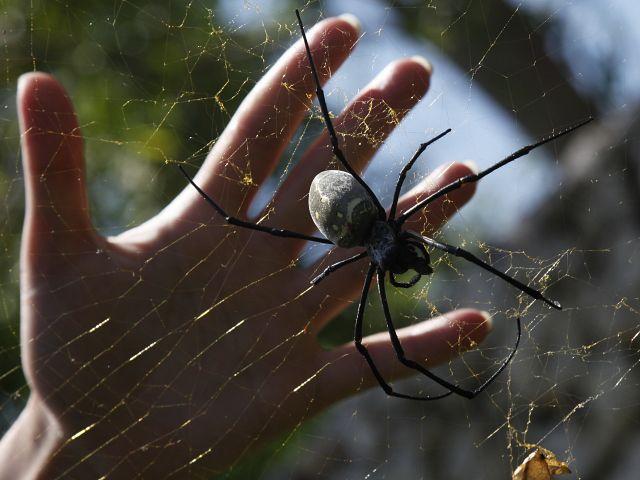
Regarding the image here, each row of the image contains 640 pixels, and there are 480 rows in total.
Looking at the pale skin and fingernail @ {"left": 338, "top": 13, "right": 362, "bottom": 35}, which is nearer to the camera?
fingernail @ {"left": 338, "top": 13, "right": 362, "bottom": 35}

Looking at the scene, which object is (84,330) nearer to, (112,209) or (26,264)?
(26,264)

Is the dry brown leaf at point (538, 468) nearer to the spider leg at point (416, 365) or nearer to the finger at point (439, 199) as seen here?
the spider leg at point (416, 365)

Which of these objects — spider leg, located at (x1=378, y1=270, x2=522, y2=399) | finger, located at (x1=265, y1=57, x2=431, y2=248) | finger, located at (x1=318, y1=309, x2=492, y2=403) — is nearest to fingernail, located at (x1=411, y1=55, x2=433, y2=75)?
finger, located at (x1=265, y1=57, x2=431, y2=248)

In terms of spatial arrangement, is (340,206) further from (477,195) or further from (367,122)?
(477,195)

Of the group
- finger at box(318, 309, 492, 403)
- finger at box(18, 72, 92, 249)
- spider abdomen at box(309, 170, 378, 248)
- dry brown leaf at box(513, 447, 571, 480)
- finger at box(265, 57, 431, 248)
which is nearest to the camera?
dry brown leaf at box(513, 447, 571, 480)

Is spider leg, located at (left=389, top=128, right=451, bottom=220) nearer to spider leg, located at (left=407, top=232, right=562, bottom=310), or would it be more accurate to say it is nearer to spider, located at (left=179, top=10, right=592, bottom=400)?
spider, located at (left=179, top=10, right=592, bottom=400)

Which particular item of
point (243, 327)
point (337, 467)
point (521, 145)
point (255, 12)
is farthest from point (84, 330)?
point (337, 467)
